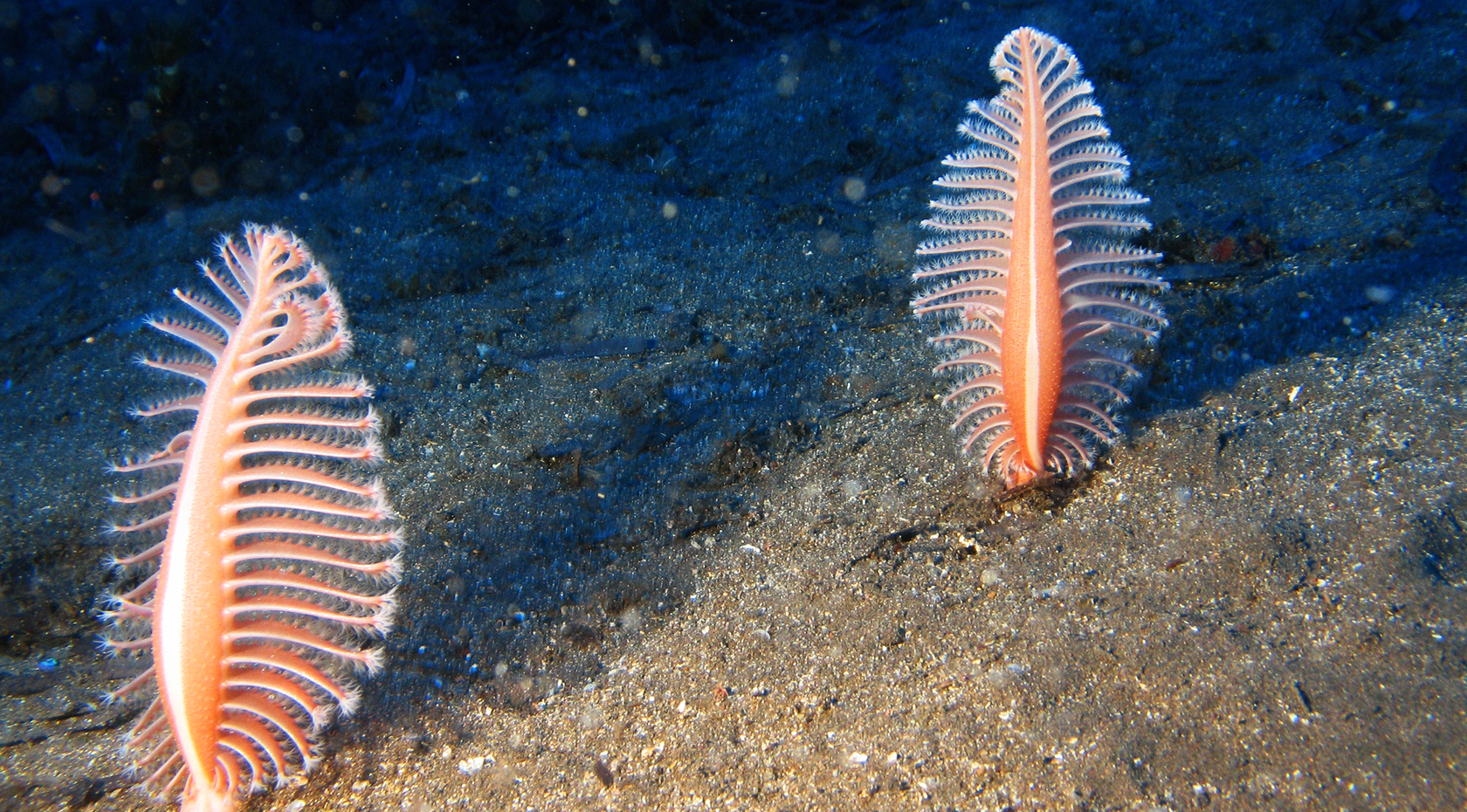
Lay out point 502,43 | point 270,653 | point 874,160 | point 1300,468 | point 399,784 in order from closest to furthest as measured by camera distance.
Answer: point 270,653
point 399,784
point 1300,468
point 874,160
point 502,43

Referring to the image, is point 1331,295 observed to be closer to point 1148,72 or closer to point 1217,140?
point 1217,140

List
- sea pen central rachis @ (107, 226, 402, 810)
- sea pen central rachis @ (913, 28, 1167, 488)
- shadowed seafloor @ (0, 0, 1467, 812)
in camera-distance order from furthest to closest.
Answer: sea pen central rachis @ (913, 28, 1167, 488)
shadowed seafloor @ (0, 0, 1467, 812)
sea pen central rachis @ (107, 226, 402, 810)

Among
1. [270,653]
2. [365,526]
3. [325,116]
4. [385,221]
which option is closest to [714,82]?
[385,221]

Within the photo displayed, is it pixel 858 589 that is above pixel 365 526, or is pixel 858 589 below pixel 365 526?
below

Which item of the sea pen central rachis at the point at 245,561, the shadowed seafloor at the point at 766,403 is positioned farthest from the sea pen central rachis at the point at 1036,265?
the sea pen central rachis at the point at 245,561

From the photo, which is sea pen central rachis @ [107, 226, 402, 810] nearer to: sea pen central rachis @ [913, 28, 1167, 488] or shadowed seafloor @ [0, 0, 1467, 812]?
shadowed seafloor @ [0, 0, 1467, 812]

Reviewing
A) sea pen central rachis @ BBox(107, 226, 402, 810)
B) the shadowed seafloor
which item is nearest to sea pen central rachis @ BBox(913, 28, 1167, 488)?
the shadowed seafloor

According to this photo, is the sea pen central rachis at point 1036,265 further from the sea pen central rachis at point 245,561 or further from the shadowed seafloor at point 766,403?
the sea pen central rachis at point 245,561
